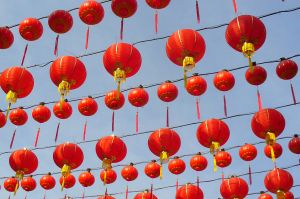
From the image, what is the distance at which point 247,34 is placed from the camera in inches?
258

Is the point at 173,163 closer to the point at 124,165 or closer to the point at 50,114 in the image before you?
the point at 124,165

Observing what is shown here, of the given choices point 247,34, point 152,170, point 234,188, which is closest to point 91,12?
point 247,34

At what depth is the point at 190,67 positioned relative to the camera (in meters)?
6.79

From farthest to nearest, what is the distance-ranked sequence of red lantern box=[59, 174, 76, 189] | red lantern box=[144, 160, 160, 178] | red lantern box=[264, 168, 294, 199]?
red lantern box=[59, 174, 76, 189]
red lantern box=[144, 160, 160, 178]
red lantern box=[264, 168, 294, 199]

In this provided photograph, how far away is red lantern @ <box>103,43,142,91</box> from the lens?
7.14 m

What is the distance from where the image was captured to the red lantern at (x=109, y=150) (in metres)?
8.91

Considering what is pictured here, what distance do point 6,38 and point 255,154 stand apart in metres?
6.03

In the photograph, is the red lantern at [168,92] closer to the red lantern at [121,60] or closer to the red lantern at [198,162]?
the red lantern at [121,60]

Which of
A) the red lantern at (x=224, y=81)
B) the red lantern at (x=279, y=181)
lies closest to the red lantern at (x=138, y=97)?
the red lantern at (x=224, y=81)

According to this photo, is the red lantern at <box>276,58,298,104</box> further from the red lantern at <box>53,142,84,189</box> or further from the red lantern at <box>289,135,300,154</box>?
the red lantern at <box>53,142,84,189</box>

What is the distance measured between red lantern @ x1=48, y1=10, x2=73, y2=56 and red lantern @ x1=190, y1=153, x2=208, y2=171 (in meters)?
4.52

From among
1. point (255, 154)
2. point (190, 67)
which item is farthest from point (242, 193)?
point (190, 67)

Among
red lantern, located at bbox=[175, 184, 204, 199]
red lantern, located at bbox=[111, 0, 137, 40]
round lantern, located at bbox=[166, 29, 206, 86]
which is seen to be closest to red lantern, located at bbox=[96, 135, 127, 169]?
red lantern, located at bbox=[175, 184, 204, 199]

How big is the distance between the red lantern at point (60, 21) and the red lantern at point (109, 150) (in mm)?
2535
